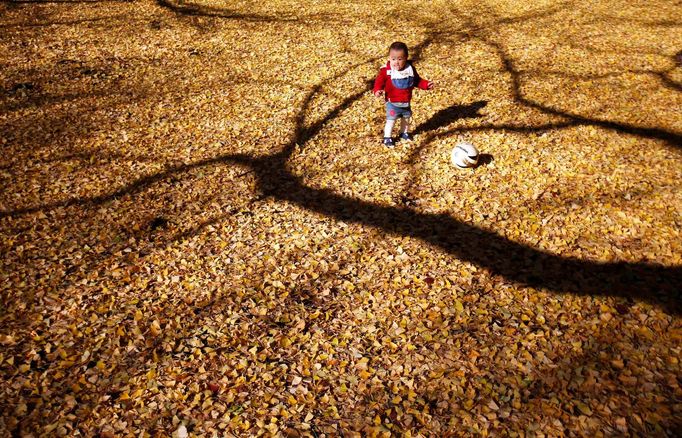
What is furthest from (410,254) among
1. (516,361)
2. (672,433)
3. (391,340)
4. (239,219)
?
(672,433)

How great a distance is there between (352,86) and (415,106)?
130 cm

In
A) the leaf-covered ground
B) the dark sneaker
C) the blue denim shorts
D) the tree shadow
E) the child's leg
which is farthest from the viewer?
the tree shadow

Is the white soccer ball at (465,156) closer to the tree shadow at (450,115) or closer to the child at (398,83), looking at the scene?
the child at (398,83)

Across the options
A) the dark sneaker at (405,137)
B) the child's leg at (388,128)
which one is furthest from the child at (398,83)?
the dark sneaker at (405,137)

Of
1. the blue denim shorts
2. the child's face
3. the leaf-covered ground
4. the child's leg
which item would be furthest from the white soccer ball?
the child's face

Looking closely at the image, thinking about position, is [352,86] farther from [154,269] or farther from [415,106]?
[154,269]

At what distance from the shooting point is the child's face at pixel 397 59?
17.2ft

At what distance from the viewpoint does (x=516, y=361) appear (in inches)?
140

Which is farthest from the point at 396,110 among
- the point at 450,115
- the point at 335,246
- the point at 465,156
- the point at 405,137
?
A: the point at 335,246

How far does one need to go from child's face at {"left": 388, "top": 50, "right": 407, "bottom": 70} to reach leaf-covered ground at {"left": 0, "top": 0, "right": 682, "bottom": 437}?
3.97 ft

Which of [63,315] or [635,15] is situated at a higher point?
[635,15]

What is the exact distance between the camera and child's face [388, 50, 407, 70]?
5.23 metres

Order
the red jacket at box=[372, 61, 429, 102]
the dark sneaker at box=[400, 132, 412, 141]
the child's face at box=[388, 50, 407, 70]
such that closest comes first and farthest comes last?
the child's face at box=[388, 50, 407, 70], the red jacket at box=[372, 61, 429, 102], the dark sneaker at box=[400, 132, 412, 141]

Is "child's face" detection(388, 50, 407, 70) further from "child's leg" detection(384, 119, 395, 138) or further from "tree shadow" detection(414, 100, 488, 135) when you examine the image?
"tree shadow" detection(414, 100, 488, 135)
